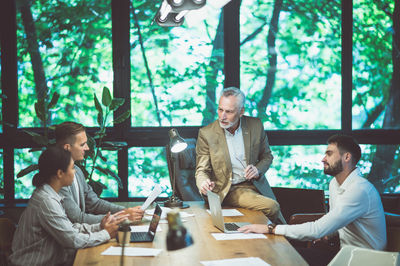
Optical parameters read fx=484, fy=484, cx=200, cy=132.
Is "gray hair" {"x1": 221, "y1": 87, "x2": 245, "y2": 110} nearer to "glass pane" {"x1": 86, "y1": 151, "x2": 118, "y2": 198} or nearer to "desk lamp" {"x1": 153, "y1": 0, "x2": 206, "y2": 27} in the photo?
"desk lamp" {"x1": 153, "y1": 0, "x2": 206, "y2": 27}

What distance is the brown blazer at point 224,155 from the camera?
418 centimetres

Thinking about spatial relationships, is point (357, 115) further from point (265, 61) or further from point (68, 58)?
point (68, 58)

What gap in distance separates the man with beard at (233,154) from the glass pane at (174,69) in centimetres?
125

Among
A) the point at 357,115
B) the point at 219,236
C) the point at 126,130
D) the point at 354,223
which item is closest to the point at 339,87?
the point at 357,115

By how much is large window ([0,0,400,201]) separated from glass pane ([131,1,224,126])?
1cm

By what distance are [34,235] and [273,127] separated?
359cm

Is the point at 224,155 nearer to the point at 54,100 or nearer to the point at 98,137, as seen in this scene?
the point at 98,137

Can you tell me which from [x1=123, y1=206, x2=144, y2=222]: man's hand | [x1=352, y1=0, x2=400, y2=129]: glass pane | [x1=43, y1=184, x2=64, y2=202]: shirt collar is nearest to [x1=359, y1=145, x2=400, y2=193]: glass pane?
[x1=352, y1=0, x2=400, y2=129]: glass pane

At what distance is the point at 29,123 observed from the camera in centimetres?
554

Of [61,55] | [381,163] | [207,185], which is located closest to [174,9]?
[207,185]

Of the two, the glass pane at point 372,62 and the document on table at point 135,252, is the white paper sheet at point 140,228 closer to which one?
the document on table at point 135,252

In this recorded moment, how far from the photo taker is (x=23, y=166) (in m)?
5.49

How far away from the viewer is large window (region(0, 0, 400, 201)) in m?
5.49

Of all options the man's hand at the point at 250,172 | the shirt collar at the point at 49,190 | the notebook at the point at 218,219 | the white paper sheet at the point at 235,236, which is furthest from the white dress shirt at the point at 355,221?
the shirt collar at the point at 49,190
